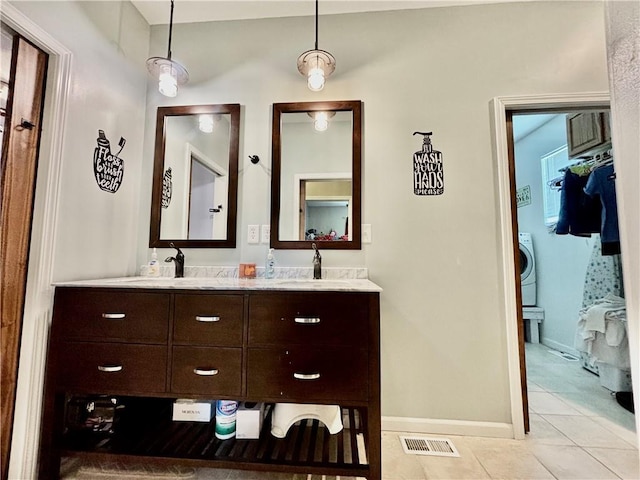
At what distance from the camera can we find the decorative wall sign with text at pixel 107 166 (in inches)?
66.0

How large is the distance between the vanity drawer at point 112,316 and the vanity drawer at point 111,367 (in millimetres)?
39

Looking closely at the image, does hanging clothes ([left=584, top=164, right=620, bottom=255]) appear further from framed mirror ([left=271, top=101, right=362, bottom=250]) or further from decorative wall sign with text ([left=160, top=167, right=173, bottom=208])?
decorative wall sign with text ([left=160, top=167, right=173, bottom=208])

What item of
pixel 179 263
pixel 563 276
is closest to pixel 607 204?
pixel 563 276

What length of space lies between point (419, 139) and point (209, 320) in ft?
5.31

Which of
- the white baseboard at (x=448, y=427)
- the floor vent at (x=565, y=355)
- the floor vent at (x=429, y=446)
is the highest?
the white baseboard at (x=448, y=427)

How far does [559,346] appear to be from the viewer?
11.3ft

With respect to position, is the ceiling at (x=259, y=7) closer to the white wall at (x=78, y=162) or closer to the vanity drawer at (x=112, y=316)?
the white wall at (x=78, y=162)

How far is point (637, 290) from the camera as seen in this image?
3.31ft

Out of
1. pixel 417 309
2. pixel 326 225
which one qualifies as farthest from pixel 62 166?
pixel 417 309

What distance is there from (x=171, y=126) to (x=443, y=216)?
1.94 meters

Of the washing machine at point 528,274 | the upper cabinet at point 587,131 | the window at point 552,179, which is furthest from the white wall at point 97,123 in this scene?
the washing machine at point 528,274

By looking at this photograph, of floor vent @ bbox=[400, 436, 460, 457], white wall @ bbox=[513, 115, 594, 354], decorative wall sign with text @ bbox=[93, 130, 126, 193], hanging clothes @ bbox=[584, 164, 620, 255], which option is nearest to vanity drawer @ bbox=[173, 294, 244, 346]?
decorative wall sign with text @ bbox=[93, 130, 126, 193]

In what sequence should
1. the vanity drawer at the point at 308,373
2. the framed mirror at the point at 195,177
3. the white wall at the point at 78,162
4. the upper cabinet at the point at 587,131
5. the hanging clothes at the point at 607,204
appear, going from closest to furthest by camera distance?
the vanity drawer at the point at 308,373, the white wall at the point at 78,162, the framed mirror at the point at 195,177, the hanging clothes at the point at 607,204, the upper cabinet at the point at 587,131

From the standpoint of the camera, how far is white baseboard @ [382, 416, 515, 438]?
169 centimetres
